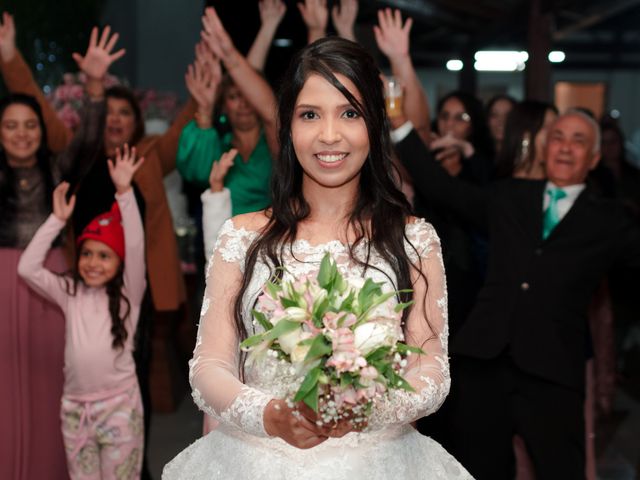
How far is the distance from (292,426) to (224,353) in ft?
1.18

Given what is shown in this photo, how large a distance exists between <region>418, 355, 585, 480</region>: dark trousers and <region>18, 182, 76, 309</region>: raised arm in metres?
1.43

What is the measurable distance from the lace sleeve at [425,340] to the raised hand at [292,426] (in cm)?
20

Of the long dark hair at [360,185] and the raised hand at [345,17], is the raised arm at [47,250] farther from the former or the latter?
the long dark hair at [360,185]

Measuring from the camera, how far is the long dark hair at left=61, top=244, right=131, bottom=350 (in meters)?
3.54

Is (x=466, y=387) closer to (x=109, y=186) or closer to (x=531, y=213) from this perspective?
(x=531, y=213)

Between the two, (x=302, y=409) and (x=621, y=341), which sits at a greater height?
(x=302, y=409)

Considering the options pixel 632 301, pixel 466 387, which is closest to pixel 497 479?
pixel 466 387

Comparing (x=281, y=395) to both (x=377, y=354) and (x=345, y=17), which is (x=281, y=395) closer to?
(x=377, y=354)

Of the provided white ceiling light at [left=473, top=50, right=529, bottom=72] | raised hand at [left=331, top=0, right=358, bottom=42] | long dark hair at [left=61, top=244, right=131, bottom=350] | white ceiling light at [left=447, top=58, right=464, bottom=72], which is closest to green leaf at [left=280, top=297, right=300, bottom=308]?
long dark hair at [left=61, top=244, right=131, bottom=350]

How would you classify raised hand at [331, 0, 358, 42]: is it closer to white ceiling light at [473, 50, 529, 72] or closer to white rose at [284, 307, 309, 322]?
white rose at [284, 307, 309, 322]

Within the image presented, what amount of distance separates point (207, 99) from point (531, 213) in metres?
1.37

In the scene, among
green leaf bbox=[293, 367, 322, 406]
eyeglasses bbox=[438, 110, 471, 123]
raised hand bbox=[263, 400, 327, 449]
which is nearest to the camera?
green leaf bbox=[293, 367, 322, 406]

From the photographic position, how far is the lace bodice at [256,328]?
6.50 ft

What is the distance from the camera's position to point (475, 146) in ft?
15.4
